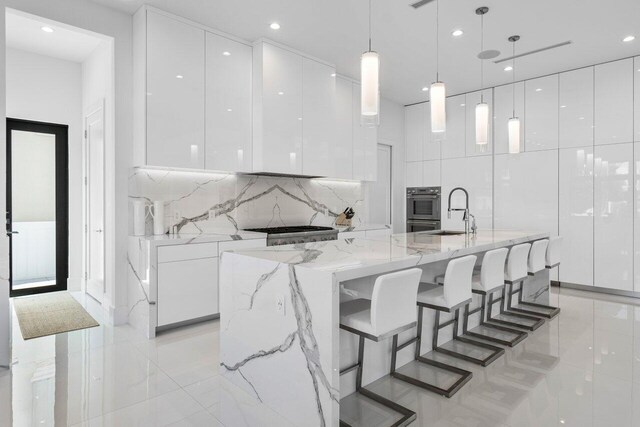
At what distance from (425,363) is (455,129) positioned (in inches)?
179

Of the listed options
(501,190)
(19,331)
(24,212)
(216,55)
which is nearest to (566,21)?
(501,190)

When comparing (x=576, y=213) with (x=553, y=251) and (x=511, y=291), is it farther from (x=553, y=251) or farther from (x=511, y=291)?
(x=511, y=291)

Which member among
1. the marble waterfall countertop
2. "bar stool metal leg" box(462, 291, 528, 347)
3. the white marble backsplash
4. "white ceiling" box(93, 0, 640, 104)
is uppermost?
"white ceiling" box(93, 0, 640, 104)

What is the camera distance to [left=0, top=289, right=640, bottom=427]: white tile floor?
2.14 m

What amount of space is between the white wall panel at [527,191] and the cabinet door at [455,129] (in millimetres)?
634

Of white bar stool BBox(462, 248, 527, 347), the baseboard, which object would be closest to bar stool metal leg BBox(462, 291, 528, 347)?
white bar stool BBox(462, 248, 527, 347)

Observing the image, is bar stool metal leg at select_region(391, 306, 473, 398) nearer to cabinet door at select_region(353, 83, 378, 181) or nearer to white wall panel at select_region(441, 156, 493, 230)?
cabinet door at select_region(353, 83, 378, 181)

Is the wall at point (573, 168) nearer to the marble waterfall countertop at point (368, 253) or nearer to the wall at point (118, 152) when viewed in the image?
the marble waterfall countertop at point (368, 253)

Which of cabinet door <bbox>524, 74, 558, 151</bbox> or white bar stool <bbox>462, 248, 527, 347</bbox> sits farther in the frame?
cabinet door <bbox>524, 74, 558, 151</bbox>

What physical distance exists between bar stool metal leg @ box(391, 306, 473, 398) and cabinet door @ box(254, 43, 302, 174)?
2.46m

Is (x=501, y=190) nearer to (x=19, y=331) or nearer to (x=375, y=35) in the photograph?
(x=375, y=35)

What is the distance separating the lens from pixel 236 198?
4.64m

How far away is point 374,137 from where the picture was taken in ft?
19.8

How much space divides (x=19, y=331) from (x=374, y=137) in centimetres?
500
